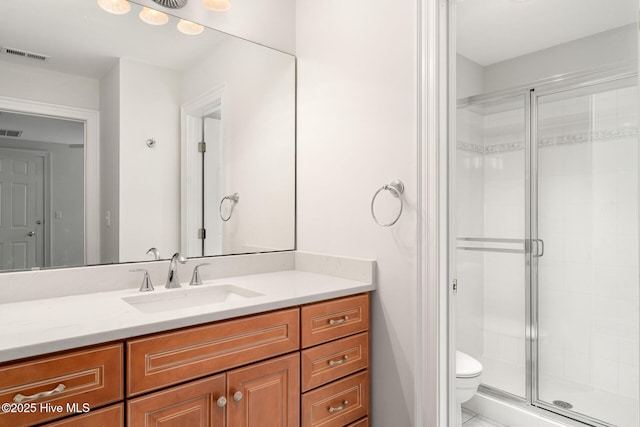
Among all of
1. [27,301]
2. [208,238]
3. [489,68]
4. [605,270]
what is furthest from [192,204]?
[605,270]

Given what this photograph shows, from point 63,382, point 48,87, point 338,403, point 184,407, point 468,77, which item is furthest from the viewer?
point 468,77

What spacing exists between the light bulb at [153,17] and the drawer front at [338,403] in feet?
5.49

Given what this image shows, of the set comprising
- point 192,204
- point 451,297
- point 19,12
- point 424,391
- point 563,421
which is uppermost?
point 19,12

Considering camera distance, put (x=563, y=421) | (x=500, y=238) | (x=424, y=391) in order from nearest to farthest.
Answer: (x=424, y=391) → (x=563, y=421) → (x=500, y=238)

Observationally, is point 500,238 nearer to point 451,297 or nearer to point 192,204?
point 451,297

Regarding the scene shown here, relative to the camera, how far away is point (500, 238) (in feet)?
7.43

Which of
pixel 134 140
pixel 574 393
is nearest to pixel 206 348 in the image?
pixel 134 140

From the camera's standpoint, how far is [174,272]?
62.6 inches

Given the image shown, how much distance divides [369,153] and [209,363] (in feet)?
3.52

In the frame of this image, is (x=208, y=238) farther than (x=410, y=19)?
Yes

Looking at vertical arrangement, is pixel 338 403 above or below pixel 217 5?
below

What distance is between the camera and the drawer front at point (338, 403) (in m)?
1.43

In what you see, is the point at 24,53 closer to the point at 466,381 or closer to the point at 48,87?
the point at 48,87

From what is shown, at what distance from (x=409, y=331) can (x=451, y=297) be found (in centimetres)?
22
